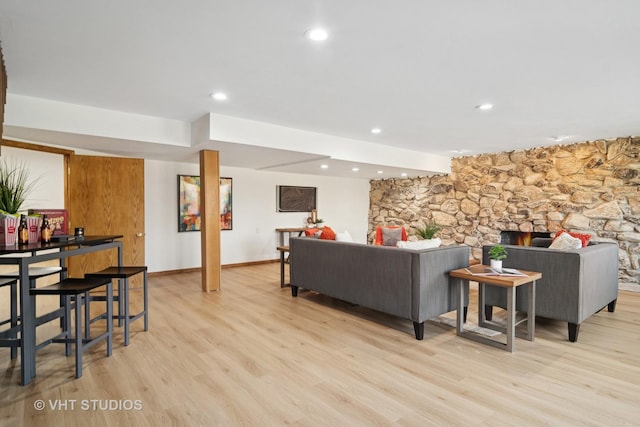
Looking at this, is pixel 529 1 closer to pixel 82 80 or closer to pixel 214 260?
pixel 82 80

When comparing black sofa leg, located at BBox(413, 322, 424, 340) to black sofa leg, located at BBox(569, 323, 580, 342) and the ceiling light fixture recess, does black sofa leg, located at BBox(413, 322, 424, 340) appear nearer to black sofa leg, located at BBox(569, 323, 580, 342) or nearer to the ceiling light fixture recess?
black sofa leg, located at BBox(569, 323, 580, 342)

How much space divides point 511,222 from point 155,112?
6.28 m

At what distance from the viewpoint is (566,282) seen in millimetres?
3244

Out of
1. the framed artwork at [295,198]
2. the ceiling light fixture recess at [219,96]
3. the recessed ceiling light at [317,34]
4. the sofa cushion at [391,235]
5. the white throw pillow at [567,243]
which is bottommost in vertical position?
the sofa cushion at [391,235]

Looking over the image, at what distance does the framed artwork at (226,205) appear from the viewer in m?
6.91

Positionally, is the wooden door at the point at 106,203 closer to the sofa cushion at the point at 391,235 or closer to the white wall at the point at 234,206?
the white wall at the point at 234,206

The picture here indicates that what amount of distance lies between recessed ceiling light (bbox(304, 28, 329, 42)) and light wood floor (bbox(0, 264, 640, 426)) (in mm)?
2396

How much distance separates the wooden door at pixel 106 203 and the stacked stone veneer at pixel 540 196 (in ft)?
19.3

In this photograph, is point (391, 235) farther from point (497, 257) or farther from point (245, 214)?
point (497, 257)

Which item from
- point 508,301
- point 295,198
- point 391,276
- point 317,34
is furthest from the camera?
point 295,198

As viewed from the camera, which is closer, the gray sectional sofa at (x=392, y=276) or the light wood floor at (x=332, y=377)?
the light wood floor at (x=332, y=377)

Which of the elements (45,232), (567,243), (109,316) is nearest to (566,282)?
(567,243)

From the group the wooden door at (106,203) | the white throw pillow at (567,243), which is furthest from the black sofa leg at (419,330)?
the wooden door at (106,203)

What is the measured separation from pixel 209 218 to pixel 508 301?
151 inches
